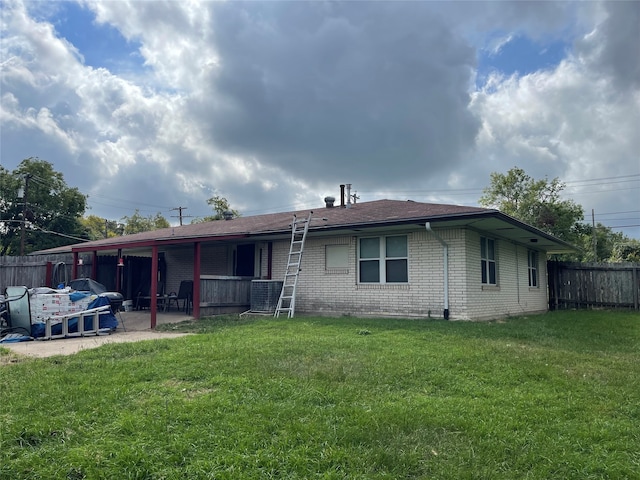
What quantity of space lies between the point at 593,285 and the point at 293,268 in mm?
12328

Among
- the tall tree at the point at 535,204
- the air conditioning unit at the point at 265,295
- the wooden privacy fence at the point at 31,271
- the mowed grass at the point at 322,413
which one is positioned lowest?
the mowed grass at the point at 322,413

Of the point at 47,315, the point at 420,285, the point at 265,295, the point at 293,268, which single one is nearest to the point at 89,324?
the point at 47,315

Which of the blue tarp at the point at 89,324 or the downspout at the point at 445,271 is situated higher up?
the downspout at the point at 445,271

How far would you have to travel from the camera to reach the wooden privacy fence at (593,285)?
56.2 ft

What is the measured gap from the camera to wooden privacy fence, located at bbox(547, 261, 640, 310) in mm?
17125

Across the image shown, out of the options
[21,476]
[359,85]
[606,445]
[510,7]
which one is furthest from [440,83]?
[21,476]

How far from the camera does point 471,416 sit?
395 centimetres

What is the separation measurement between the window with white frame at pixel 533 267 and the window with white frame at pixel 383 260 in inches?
277

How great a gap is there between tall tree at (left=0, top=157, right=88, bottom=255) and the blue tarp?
26900mm

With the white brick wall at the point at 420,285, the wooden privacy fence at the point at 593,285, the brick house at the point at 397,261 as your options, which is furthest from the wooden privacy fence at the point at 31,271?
the wooden privacy fence at the point at 593,285

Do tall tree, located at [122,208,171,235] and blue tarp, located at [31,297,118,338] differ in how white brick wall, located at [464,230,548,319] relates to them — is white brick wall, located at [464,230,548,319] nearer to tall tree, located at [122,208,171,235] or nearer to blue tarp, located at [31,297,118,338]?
blue tarp, located at [31,297,118,338]

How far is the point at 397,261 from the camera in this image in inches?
489

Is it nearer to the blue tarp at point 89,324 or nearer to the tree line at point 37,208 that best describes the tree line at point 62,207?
the tree line at point 37,208

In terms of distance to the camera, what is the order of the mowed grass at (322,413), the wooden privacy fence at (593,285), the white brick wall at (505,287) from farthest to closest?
the wooden privacy fence at (593,285) < the white brick wall at (505,287) < the mowed grass at (322,413)
